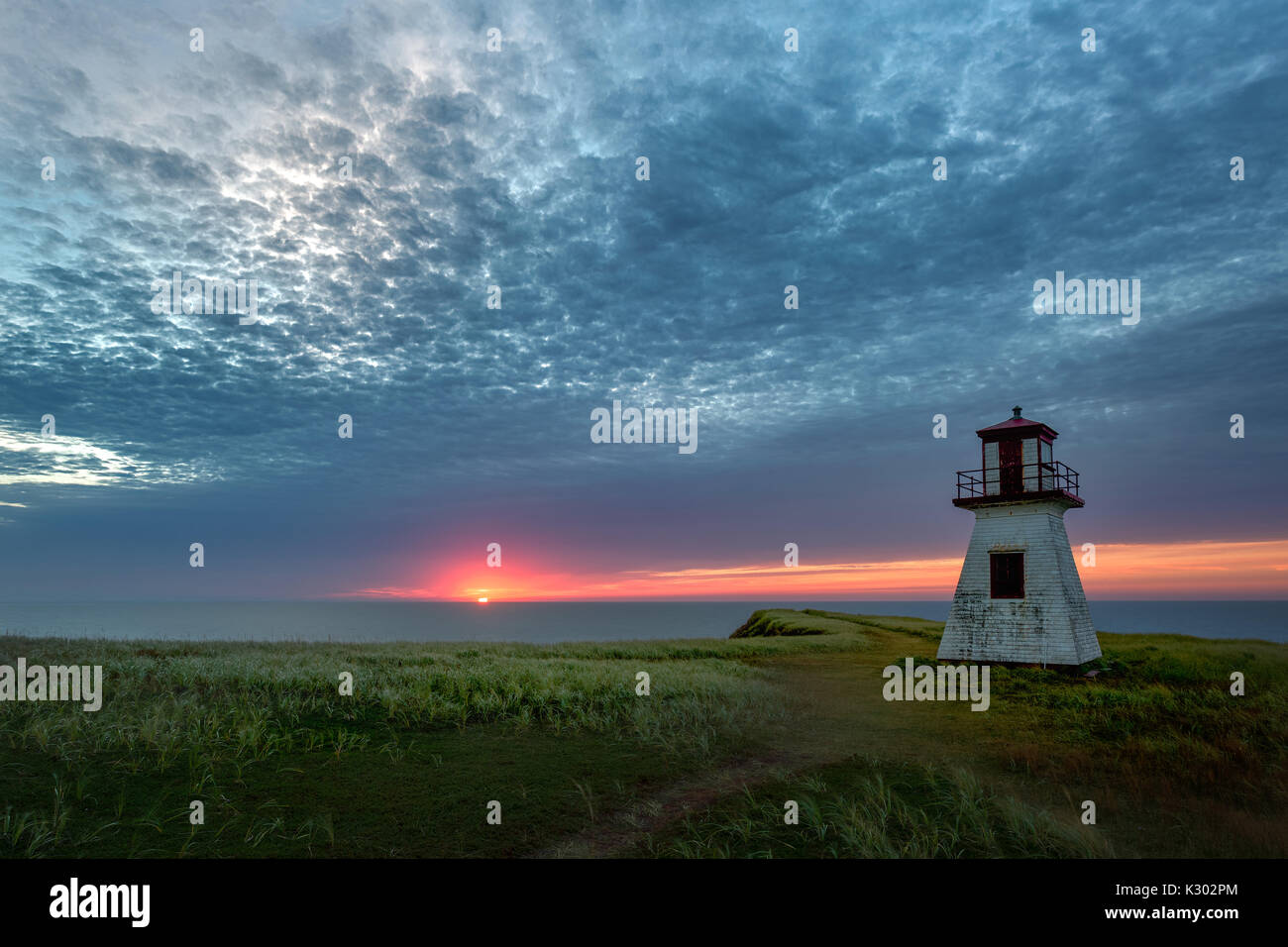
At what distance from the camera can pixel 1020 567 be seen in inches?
1037

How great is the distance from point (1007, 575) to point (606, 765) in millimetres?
20865

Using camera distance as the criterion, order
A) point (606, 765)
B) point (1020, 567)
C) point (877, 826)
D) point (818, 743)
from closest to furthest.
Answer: point (877, 826) → point (606, 765) → point (818, 743) → point (1020, 567)

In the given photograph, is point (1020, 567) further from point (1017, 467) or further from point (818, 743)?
point (818, 743)

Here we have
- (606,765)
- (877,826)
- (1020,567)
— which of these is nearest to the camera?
(877,826)

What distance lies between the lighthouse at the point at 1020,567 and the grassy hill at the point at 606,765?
2.64 metres

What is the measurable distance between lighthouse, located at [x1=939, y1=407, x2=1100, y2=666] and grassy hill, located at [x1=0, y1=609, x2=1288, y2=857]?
2635 millimetres

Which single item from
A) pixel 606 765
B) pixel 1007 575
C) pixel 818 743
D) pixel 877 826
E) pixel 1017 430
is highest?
pixel 1017 430

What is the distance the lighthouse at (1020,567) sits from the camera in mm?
25656

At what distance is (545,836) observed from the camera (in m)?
10.3

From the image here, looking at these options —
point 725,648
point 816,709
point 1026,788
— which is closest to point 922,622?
point 725,648

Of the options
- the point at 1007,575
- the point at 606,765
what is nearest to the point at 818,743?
the point at 606,765

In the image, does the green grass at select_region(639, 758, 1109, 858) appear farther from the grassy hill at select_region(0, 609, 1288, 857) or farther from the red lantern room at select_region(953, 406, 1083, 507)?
the red lantern room at select_region(953, 406, 1083, 507)
